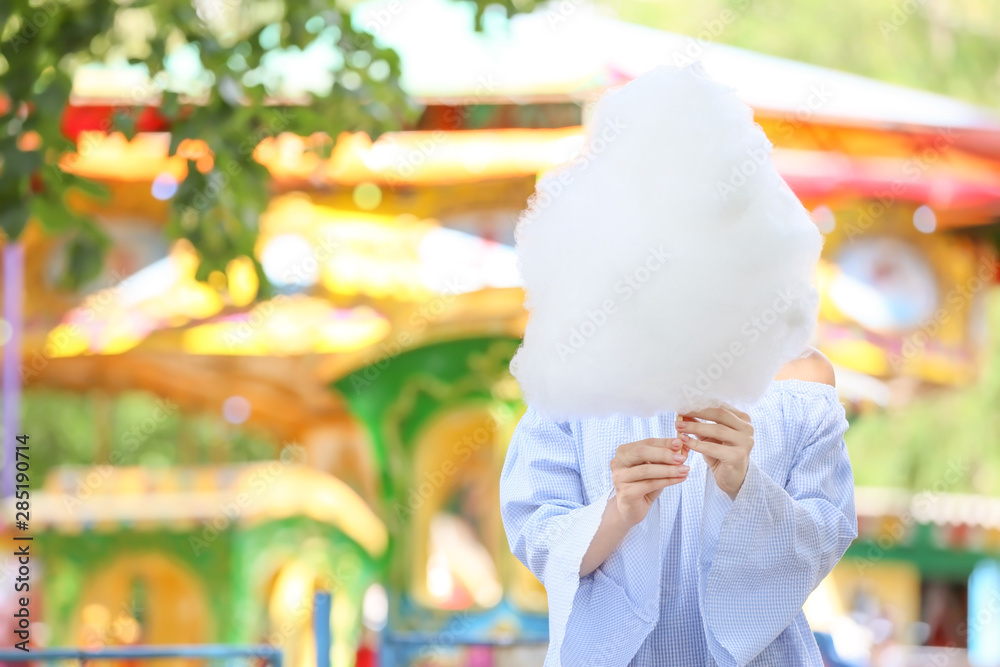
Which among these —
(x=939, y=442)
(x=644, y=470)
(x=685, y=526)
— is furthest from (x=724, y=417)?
(x=939, y=442)

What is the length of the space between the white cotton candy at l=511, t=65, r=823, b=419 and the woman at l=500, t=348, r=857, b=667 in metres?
0.08

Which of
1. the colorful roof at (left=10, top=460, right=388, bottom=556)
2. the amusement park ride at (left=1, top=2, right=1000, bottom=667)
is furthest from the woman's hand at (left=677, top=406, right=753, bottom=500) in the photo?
the colorful roof at (left=10, top=460, right=388, bottom=556)

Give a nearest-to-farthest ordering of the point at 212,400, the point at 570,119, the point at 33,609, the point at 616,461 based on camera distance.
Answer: the point at 616,461 → the point at 570,119 → the point at 212,400 → the point at 33,609

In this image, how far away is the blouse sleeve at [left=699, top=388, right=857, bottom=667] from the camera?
1.50 meters

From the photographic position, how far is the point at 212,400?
287 inches

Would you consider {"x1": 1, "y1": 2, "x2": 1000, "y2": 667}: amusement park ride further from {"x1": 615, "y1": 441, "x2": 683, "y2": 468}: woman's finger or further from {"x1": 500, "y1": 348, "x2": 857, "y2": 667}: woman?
{"x1": 615, "y1": 441, "x2": 683, "y2": 468}: woman's finger

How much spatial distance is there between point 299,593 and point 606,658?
258 inches

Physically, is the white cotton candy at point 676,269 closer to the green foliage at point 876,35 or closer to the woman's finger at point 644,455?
the woman's finger at point 644,455

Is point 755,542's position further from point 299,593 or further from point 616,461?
point 299,593

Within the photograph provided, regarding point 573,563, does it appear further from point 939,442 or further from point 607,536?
point 939,442

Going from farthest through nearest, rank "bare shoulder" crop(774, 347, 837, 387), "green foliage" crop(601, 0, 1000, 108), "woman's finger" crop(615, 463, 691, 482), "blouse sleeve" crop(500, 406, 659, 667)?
1. "green foliage" crop(601, 0, 1000, 108)
2. "bare shoulder" crop(774, 347, 837, 387)
3. "blouse sleeve" crop(500, 406, 659, 667)
4. "woman's finger" crop(615, 463, 691, 482)

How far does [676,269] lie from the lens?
1.48m

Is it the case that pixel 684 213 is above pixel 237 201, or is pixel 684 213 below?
above

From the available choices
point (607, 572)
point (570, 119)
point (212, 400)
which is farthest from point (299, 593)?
point (607, 572)
